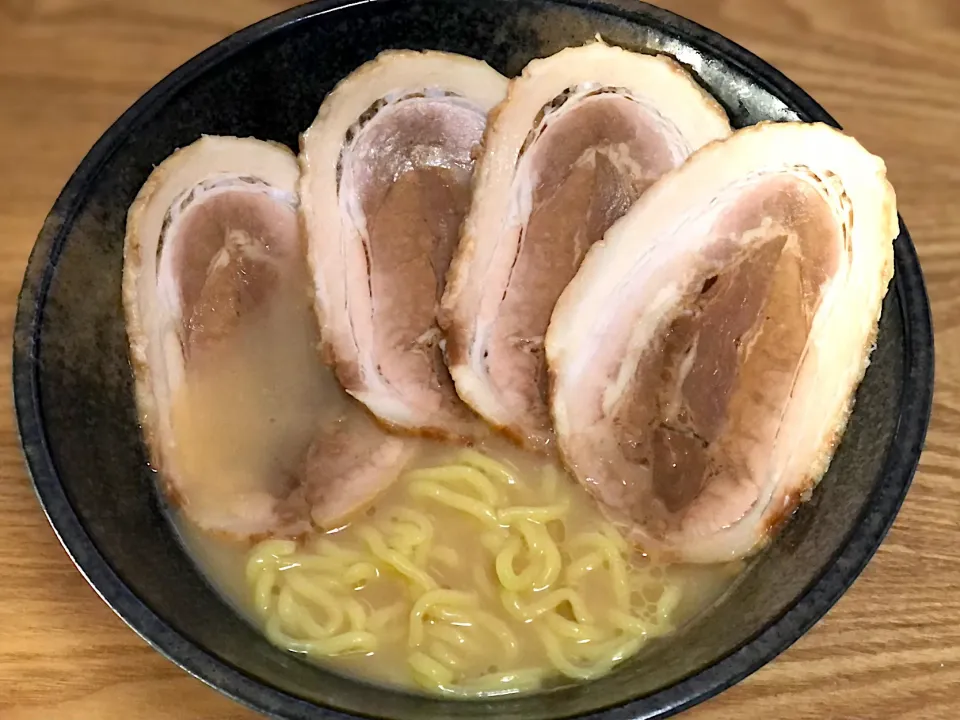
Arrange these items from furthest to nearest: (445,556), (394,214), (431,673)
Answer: (394,214), (445,556), (431,673)

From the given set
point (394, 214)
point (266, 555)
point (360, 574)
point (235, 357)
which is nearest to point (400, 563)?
point (360, 574)

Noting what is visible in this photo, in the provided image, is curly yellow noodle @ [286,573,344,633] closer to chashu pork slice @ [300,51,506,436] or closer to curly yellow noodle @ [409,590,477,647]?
curly yellow noodle @ [409,590,477,647]

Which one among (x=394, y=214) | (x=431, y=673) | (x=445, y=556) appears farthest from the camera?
(x=394, y=214)

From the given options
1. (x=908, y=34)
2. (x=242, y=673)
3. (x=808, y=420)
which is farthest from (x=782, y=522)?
(x=908, y=34)

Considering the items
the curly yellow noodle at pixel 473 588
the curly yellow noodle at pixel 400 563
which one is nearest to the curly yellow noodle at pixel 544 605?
the curly yellow noodle at pixel 473 588

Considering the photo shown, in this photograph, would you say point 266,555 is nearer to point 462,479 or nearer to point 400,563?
point 400,563
